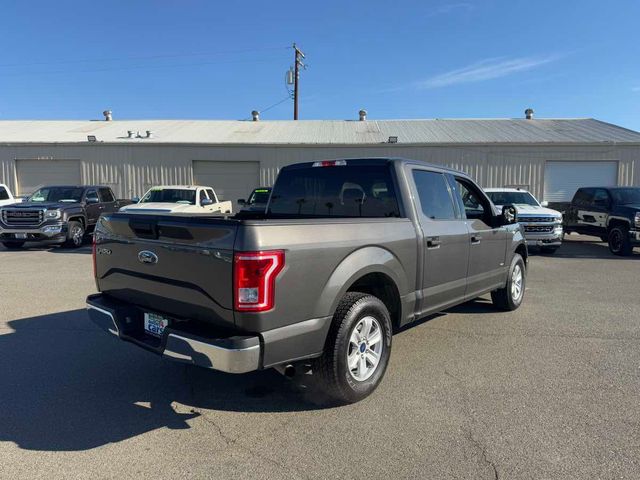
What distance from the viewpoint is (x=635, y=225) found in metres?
11.7

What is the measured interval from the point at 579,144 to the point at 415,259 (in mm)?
19293

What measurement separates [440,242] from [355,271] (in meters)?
1.36

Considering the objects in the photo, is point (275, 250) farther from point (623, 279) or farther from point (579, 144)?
point (579, 144)

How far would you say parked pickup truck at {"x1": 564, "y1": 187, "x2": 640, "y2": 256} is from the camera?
11820mm

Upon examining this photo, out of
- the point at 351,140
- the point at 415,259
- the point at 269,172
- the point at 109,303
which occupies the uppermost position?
the point at 351,140

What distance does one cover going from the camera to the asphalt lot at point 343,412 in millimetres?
2736

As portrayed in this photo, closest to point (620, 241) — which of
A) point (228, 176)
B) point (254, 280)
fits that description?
point (254, 280)

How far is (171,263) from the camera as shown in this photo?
314 centimetres

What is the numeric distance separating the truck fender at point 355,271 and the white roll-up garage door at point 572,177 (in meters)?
19.1

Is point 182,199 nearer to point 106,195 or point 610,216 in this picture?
point 106,195

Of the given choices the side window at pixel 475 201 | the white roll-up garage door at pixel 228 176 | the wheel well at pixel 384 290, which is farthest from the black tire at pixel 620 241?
the white roll-up garage door at pixel 228 176

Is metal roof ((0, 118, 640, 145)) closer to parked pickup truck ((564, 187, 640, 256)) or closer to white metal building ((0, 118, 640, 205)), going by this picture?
white metal building ((0, 118, 640, 205))

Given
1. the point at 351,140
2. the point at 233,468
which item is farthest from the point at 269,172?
the point at 233,468

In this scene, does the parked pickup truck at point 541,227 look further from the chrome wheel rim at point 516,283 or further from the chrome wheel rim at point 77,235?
the chrome wheel rim at point 77,235
